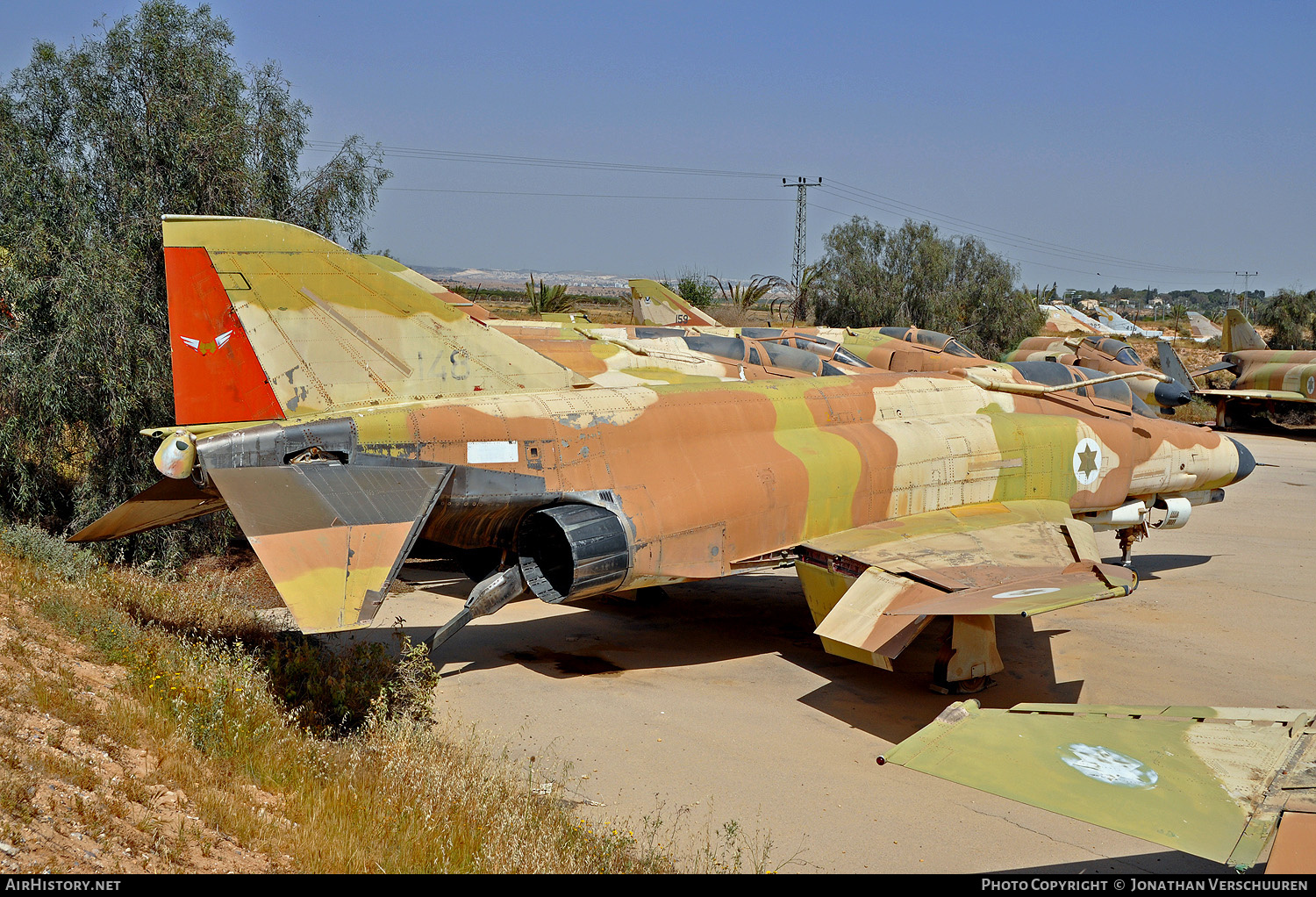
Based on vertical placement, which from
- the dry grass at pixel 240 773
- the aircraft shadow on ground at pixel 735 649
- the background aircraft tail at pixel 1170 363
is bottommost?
the aircraft shadow on ground at pixel 735 649

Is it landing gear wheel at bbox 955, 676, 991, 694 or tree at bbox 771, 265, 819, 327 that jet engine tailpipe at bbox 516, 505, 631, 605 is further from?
tree at bbox 771, 265, 819, 327

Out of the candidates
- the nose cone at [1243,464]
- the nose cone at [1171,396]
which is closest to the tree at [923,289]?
the nose cone at [1171,396]

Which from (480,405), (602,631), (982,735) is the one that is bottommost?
(602,631)

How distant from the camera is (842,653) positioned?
8.41 meters

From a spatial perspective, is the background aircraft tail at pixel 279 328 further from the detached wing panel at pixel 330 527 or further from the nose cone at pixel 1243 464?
the nose cone at pixel 1243 464

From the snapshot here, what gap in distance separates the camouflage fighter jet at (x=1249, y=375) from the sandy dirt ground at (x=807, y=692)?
16918 mm

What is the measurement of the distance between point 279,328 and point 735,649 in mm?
5826

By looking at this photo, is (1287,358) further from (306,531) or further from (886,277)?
(306,531)

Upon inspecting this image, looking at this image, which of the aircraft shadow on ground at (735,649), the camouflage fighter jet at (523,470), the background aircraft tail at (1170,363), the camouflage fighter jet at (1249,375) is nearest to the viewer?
the camouflage fighter jet at (523,470)

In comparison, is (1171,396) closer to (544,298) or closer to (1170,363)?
(1170,363)

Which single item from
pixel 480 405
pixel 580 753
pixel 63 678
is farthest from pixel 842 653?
pixel 63 678

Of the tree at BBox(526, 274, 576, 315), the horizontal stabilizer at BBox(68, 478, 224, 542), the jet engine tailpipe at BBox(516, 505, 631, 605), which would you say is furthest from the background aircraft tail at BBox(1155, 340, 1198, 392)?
the horizontal stabilizer at BBox(68, 478, 224, 542)

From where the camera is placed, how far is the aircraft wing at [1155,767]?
13.3 feet

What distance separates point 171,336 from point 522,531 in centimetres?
361
